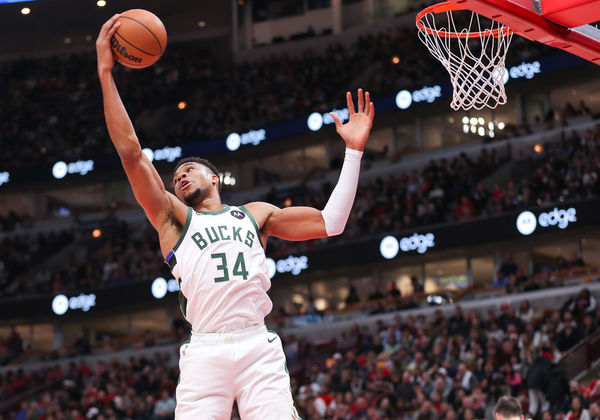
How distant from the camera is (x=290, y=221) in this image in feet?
16.1

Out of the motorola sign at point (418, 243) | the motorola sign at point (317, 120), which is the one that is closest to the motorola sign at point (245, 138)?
the motorola sign at point (317, 120)

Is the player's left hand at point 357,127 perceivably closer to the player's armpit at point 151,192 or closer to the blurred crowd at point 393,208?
the player's armpit at point 151,192

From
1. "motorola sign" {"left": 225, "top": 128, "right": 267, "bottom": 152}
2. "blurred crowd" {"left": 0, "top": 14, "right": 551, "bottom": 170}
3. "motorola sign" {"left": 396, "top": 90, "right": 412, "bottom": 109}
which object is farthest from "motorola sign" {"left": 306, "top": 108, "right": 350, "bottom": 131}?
"motorola sign" {"left": 396, "top": 90, "right": 412, "bottom": 109}

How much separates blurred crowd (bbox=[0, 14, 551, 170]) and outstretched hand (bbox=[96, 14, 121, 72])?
23.1 metres

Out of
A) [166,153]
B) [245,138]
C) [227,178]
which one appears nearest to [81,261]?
[166,153]

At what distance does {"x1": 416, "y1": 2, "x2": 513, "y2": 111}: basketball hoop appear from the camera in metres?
8.13

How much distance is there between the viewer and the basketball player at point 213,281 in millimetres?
4320

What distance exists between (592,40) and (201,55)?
99.0 ft

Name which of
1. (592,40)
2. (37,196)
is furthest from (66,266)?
(592,40)

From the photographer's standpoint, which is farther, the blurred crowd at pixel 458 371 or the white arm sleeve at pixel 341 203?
the blurred crowd at pixel 458 371

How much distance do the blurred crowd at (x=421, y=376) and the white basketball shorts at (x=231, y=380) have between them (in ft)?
29.7

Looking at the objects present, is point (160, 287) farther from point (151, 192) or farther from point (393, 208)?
point (151, 192)

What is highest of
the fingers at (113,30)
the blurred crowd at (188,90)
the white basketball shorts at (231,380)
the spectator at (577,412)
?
the blurred crowd at (188,90)

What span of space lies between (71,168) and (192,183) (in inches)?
1150
